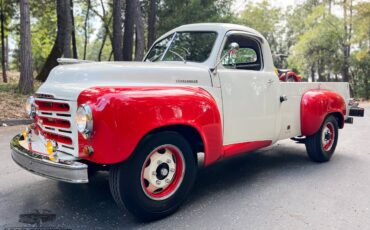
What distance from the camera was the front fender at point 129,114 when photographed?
2922 millimetres

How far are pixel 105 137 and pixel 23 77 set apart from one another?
9.77 meters

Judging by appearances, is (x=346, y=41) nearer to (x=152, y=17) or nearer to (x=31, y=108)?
(x=152, y=17)

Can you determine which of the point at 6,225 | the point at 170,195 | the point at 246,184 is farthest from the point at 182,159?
the point at 6,225

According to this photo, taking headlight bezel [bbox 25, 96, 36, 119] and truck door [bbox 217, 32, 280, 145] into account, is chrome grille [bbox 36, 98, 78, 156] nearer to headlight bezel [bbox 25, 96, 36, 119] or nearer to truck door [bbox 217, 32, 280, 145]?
headlight bezel [bbox 25, 96, 36, 119]

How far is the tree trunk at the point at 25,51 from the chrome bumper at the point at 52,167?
865cm

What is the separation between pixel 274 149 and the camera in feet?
21.6

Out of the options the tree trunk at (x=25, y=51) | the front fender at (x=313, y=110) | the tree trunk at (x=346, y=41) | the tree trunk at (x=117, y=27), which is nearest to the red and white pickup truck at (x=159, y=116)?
the front fender at (x=313, y=110)

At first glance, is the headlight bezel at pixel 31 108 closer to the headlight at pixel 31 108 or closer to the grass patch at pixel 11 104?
the headlight at pixel 31 108

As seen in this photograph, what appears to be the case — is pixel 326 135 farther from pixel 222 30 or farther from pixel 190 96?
pixel 190 96

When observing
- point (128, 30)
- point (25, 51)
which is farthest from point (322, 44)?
point (25, 51)

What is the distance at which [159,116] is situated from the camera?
318 centimetres

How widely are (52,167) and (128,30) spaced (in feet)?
44.4

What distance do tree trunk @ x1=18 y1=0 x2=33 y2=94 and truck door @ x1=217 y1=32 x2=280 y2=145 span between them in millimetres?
8617

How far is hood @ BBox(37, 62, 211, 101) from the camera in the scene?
10.8ft
